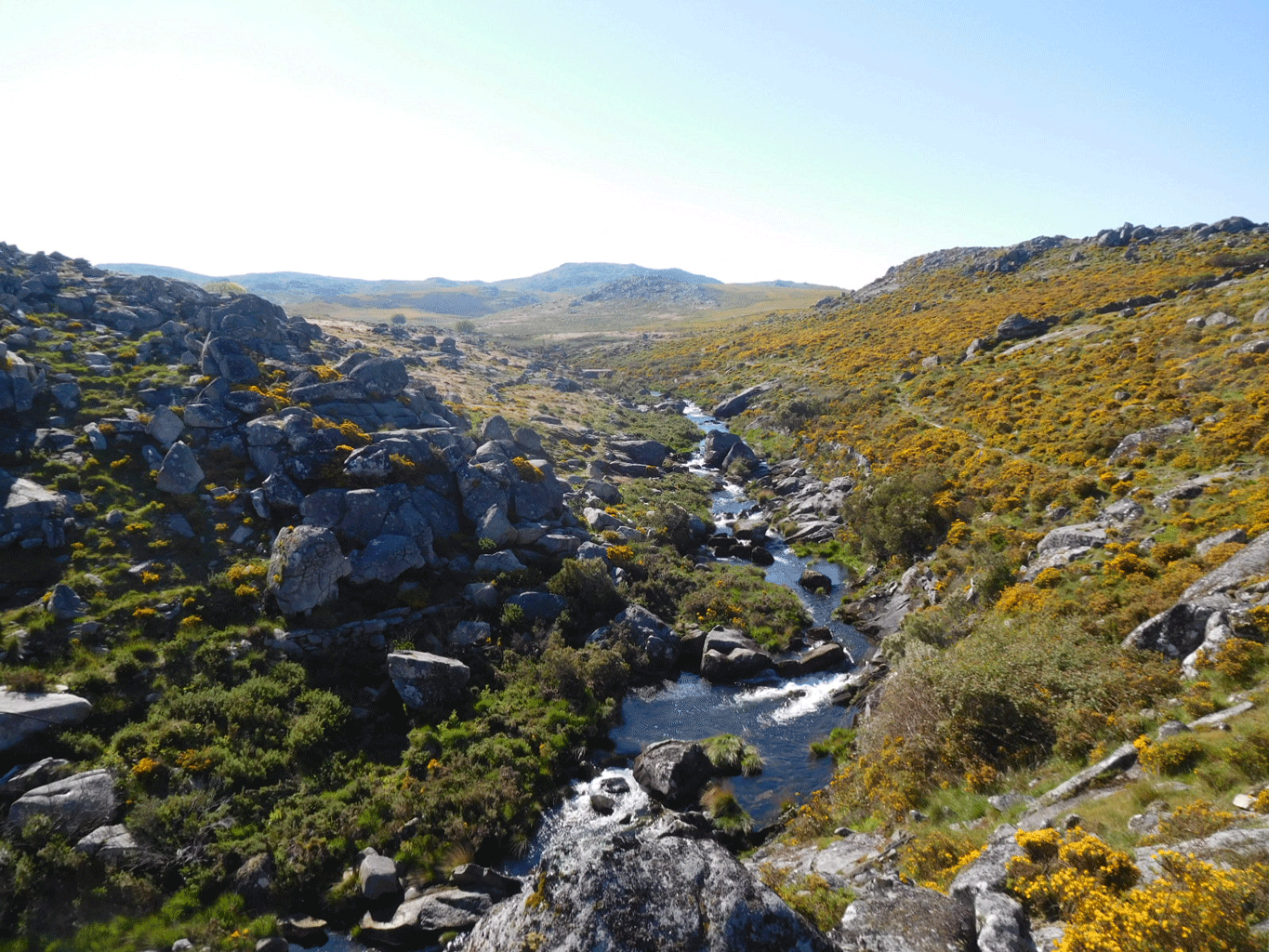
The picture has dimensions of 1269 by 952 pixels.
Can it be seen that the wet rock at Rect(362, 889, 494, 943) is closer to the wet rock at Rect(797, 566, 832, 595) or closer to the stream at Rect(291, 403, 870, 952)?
the stream at Rect(291, 403, 870, 952)

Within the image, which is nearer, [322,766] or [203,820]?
[203,820]

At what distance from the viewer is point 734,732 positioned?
1015 inches

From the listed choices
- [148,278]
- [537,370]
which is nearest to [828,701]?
[148,278]

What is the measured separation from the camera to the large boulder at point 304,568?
27016 millimetres

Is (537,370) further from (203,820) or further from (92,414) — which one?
(203,820)

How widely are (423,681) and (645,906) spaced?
17.8 m

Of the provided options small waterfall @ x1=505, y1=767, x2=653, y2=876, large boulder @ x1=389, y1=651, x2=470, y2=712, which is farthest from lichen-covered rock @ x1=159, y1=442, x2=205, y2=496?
small waterfall @ x1=505, y1=767, x2=653, y2=876

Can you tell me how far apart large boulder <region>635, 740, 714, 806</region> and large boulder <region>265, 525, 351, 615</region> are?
16713mm

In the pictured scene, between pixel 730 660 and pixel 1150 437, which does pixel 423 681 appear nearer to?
pixel 730 660

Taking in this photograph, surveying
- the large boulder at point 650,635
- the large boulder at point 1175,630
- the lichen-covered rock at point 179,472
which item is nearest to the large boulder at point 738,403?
the large boulder at point 650,635

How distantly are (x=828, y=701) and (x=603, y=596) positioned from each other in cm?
1293

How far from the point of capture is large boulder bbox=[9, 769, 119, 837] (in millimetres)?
17031

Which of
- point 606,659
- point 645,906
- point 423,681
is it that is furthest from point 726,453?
point 645,906

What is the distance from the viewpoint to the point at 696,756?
76.3 feet
